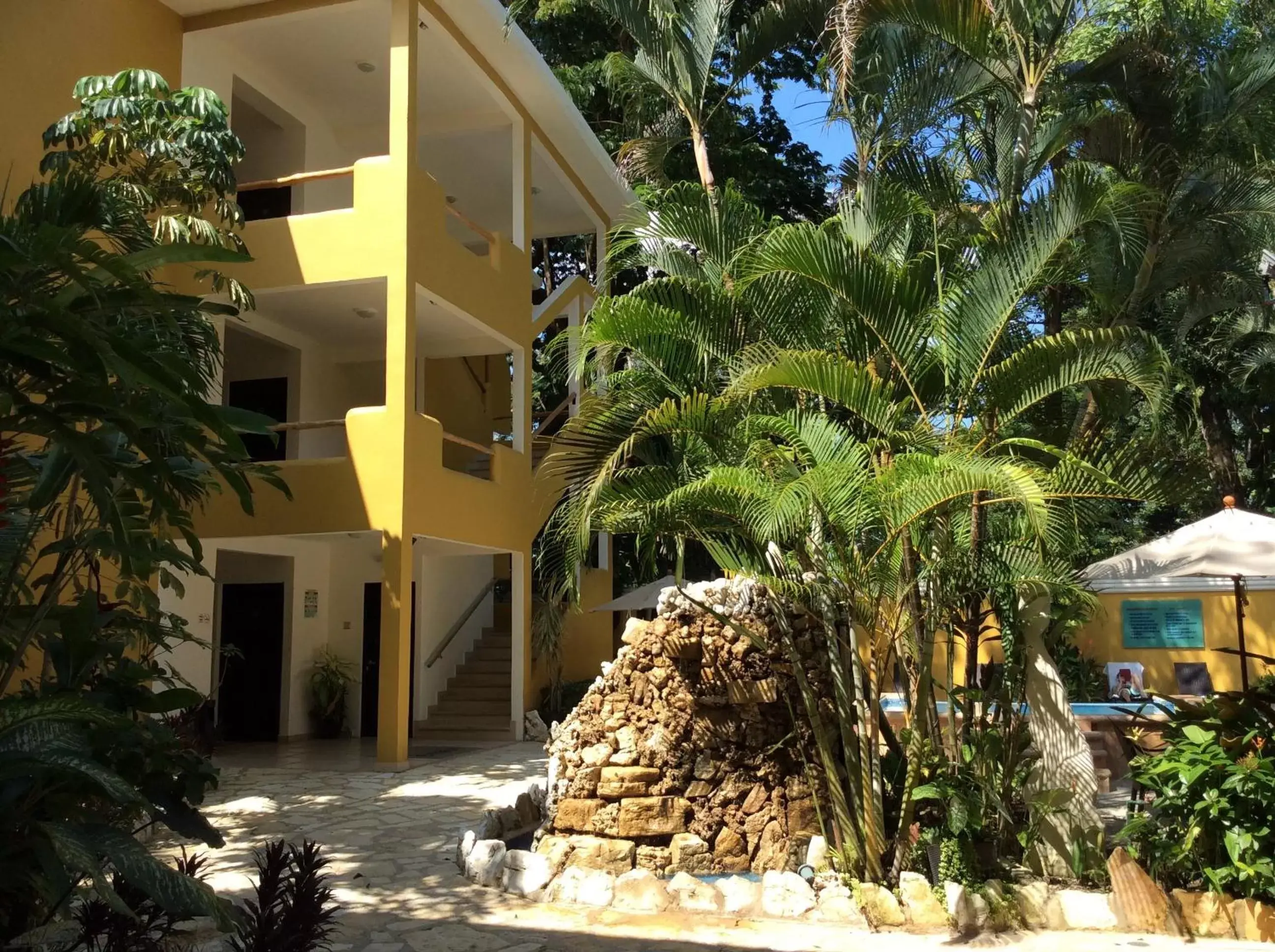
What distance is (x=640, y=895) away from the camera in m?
6.27

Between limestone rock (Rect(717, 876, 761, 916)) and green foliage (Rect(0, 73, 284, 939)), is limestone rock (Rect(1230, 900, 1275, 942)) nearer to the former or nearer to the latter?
limestone rock (Rect(717, 876, 761, 916))

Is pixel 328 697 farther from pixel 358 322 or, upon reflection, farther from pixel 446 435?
pixel 358 322

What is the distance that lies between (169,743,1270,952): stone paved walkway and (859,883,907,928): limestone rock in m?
0.13

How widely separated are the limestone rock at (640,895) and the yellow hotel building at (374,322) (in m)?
5.75

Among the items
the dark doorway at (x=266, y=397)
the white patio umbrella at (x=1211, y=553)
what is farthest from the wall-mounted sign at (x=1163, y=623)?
the dark doorway at (x=266, y=397)

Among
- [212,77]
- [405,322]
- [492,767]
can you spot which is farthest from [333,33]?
[492,767]

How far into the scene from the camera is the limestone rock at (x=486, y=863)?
263 inches

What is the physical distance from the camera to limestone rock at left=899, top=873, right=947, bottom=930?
230 inches

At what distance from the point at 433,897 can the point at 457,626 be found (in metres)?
9.72

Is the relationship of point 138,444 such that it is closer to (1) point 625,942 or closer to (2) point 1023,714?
(1) point 625,942

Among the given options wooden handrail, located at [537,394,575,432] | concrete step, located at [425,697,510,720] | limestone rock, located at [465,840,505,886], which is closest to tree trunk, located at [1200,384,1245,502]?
wooden handrail, located at [537,394,575,432]

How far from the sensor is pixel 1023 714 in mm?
7008

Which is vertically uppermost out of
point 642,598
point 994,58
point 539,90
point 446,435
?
point 539,90

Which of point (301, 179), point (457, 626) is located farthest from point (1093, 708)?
point (301, 179)
